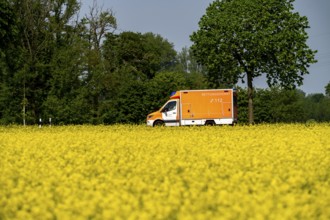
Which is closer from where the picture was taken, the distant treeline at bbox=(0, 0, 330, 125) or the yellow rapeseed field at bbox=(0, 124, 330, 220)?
the yellow rapeseed field at bbox=(0, 124, 330, 220)

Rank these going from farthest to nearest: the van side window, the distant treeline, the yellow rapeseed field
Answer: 1. the distant treeline
2. the van side window
3. the yellow rapeseed field

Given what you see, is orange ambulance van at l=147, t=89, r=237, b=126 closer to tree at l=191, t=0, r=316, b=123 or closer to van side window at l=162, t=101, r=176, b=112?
van side window at l=162, t=101, r=176, b=112

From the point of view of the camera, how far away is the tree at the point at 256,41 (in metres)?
49.9

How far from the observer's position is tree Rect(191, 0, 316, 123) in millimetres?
49906

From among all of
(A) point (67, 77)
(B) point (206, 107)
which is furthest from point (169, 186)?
(A) point (67, 77)

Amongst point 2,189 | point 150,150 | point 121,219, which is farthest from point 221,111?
point 121,219

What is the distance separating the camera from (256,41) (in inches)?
1949

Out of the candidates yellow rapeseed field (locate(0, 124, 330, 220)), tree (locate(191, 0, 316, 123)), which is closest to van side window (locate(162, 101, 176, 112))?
tree (locate(191, 0, 316, 123))

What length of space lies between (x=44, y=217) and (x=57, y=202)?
1106mm

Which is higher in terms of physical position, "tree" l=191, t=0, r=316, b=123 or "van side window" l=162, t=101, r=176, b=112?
"tree" l=191, t=0, r=316, b=123

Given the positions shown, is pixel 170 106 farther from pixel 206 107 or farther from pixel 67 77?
pixel 67 77

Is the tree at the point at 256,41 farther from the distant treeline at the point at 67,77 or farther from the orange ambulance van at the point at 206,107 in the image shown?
the orange ambulance van at the point at 206,107

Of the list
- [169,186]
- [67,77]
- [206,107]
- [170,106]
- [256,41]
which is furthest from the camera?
[67,77]

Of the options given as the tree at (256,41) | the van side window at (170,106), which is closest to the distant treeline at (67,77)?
the tree at (256,41)
